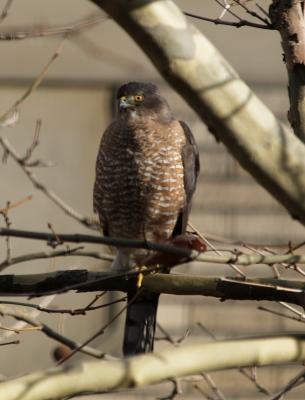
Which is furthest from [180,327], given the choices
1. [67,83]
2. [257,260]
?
[257,260]

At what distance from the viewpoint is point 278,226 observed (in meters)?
8.62

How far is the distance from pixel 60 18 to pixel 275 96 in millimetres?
1879

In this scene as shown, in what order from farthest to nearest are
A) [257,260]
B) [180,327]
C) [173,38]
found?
[180,327] → [257,260] → [173,38]

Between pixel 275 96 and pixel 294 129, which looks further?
pixel 275 96

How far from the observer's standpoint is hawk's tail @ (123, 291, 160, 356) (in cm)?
479

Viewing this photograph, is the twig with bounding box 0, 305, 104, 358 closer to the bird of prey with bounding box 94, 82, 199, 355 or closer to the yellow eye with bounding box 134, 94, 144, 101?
the bird of prey with bounding box 94, 82, 199, 355

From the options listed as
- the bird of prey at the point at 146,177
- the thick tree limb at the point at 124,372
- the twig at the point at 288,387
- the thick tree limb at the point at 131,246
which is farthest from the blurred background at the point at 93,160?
the thick tree limb at the point at 124,372

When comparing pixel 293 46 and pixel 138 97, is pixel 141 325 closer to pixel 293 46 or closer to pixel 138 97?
pixel 138 97

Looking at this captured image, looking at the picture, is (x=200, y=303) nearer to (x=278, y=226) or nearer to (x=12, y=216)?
(x=278, y=226)

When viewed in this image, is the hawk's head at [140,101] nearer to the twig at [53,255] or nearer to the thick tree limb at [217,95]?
the twig at [53,255]

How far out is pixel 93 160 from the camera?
8.84 m

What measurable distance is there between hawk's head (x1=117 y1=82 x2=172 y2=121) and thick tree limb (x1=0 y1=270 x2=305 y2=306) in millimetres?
1607

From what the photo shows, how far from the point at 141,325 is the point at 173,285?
→ 111cm

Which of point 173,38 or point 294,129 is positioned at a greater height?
point 173,38
